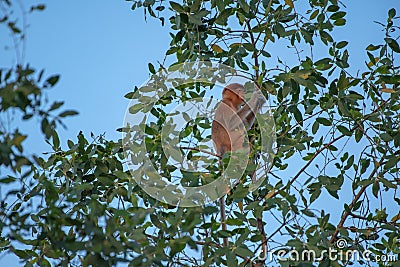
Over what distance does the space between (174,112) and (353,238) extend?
1.91ft

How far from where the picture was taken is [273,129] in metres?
1.67

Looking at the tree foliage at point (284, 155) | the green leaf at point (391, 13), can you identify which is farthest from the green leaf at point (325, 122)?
the green leaf at point (391, 13)

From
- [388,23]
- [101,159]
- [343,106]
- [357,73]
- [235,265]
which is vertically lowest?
[235,265]

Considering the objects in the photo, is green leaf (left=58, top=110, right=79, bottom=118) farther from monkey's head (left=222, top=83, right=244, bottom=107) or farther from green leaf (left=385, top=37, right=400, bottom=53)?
green leaf (left=385, top=37, right=400, bottom=53)

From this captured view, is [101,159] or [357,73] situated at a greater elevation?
[357,73]

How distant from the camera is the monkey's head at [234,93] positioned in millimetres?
1849

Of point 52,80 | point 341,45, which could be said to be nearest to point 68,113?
point 52,80

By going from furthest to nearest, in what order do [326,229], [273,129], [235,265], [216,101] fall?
[216,101]
[273,129]
[326,229]
[235,265]

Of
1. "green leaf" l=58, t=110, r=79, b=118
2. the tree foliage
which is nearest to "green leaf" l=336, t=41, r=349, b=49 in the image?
the tree foliage

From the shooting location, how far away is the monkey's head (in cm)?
185

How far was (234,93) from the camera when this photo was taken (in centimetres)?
188

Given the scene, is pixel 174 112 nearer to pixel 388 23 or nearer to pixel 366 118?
pixel 366 118

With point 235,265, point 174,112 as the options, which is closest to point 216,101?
point 174,112

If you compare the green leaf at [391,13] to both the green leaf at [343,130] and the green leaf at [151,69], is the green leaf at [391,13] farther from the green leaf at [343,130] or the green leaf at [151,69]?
the green leaf at [151,69]
